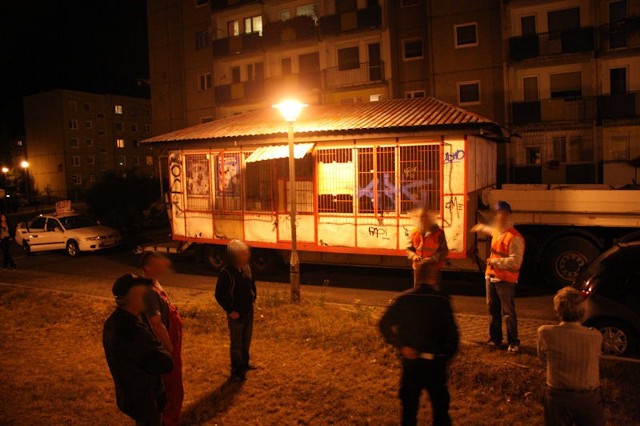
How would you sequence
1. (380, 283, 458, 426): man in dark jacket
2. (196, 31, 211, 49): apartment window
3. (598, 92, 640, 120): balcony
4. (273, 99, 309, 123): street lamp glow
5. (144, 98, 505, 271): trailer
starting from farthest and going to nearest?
(196, 31, 211, 49): apartment window, (598, 92, 640, 120): balcony, (144, 98, 505, 271): trailer, (273, 99, 309, 123): street lamp glow, (380, 283, 458, 426): man in dark jacket

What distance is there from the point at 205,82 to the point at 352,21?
12.4 m

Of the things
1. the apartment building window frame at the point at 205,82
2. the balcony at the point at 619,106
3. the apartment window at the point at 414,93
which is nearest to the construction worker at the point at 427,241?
the balcony at the point at 619,106

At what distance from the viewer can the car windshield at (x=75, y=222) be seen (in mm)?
18688

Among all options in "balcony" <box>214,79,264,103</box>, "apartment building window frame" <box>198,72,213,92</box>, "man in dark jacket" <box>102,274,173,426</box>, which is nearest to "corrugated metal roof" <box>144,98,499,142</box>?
"man in dark jacket" <box>102,274,173,426</box>

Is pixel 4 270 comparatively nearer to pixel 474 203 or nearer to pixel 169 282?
pixel 169 282

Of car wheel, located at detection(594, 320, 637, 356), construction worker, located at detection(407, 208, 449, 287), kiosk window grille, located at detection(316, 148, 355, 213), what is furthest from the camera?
kiosk window grille, located at detection(316, 148, 355, 213)

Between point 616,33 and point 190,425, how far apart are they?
2531 cm

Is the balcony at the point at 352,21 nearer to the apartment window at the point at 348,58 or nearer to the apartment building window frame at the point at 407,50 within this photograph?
the apartment window at the point at 348,58

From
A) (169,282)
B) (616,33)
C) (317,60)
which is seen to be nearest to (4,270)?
(169,282)

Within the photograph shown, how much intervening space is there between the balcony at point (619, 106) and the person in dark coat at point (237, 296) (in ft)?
74.0

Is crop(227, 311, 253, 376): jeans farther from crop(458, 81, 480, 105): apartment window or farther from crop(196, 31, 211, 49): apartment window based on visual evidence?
crop(196, 31, 211, 49): apartment window

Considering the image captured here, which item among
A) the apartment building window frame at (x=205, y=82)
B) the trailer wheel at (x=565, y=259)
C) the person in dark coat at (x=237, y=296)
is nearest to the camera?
the person in dark coat at (x=237, y=296)

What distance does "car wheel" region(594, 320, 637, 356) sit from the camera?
5.98m

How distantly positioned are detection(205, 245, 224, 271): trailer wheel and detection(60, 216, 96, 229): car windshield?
7.53 metres
